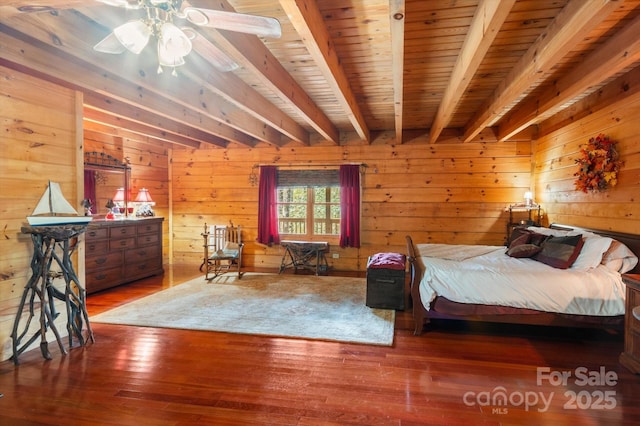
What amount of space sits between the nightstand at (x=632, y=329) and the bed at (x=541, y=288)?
0.73 ft

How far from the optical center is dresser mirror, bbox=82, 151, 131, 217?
15.4ft

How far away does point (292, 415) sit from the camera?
186 centimetres

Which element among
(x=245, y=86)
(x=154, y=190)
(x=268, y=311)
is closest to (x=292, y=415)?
(x=268, y=311)

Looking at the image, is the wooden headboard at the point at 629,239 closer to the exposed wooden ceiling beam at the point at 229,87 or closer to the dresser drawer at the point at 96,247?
the exposed wooden ceiling beam at the point at 229,87

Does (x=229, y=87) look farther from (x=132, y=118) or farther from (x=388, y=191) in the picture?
(x=388, y=191)

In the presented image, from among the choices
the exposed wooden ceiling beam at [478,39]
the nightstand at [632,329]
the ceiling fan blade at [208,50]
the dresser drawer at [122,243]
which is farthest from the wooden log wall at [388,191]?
the ceiling fan blade at [208,50]

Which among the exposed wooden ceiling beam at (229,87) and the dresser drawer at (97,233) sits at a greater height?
the exposed wooden ceiling beam at (229,87)

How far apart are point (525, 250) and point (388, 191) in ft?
8.10

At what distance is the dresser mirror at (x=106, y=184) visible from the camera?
4703 mm

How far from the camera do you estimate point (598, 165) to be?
3260mm

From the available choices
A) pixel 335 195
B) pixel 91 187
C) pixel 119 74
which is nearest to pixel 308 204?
pixel 335 195

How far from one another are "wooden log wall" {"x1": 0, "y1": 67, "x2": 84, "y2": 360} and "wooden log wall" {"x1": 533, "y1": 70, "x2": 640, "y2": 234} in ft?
16.7

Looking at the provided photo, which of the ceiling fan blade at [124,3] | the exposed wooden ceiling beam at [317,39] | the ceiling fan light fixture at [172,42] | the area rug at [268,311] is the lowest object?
the area rug at [268,311]

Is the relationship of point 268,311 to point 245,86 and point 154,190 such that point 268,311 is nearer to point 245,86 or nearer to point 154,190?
point 245,86
